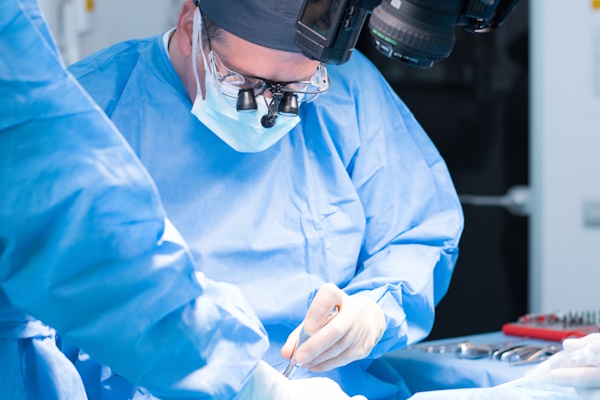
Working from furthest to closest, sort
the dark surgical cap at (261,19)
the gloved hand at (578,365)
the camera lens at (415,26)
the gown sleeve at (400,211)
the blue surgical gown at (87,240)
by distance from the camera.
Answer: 1. the gown sleeve at (400,211)
2. the dark surgical cap at (261,19)
3. the gloved hand at (578,365)
4. the camera lens at (415,26)
5. the blue surgical gown at (87,240)

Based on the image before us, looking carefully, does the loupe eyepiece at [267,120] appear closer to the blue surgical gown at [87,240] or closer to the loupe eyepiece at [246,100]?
the loupe eyepiece at [246,100]

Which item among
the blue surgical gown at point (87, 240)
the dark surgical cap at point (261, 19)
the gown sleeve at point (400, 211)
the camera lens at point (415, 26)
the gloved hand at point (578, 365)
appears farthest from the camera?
the gown sleeve at point (400, 211)

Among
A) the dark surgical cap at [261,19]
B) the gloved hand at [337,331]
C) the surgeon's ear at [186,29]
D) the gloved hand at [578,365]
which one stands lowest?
the gloved hand at [337,331]

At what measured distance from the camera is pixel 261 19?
1.46m

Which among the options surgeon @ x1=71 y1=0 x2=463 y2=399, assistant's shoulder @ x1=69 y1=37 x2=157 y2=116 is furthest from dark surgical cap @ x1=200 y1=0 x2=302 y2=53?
assistant's shoulder @ x1=69 y1=37 x2=157 y2=116

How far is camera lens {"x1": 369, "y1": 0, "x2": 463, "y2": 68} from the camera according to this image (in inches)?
41.8

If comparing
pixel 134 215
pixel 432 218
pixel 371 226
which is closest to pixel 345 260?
pixel 371 226

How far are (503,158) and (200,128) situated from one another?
7.23 feet

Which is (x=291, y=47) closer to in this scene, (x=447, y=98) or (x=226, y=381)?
(x=226, y=381)

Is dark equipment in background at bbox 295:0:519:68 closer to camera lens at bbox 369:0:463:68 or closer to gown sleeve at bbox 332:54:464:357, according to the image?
camera lens at bbox 369:0:463:68

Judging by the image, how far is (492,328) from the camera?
353 centimetres

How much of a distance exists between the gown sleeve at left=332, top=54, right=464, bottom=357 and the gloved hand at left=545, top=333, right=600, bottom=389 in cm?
33

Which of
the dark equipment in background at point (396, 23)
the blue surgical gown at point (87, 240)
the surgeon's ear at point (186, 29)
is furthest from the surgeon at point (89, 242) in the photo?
the surgeon's ear at point (186, 29)

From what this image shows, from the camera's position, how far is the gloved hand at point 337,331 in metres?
1.31
